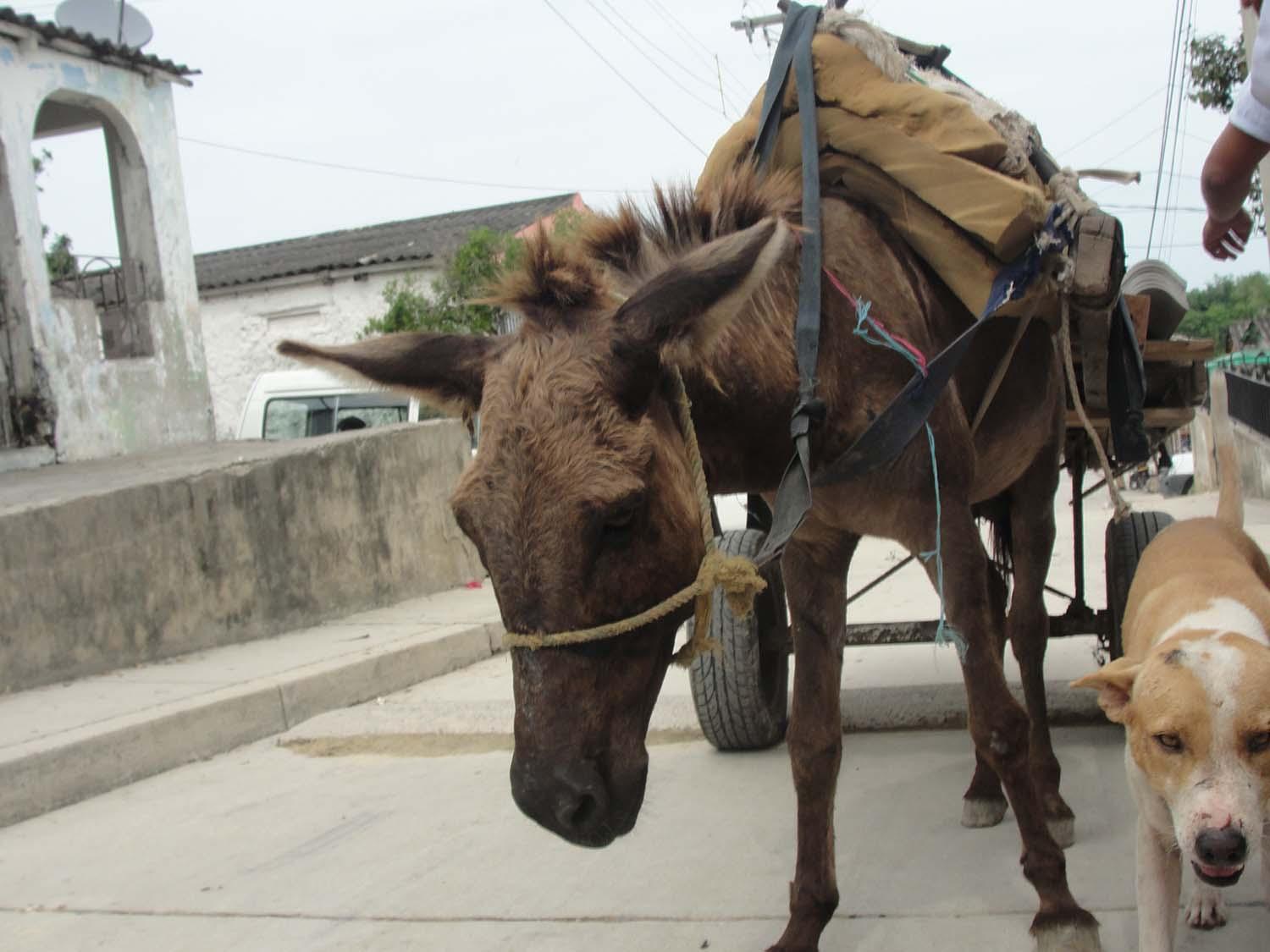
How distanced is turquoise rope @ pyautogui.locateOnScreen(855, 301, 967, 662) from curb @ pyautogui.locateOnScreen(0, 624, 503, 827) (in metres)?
3.45

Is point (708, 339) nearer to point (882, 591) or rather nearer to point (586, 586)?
point (586, 586)

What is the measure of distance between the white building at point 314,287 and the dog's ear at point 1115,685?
56.9 ft

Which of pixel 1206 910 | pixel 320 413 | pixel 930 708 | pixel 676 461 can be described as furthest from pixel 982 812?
pixel 320 413

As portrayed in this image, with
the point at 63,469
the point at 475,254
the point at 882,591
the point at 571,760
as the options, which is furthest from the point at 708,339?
the point at 475,254

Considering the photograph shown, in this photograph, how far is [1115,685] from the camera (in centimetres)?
264

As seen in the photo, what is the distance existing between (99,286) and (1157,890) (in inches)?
517

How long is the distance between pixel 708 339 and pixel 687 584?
513mm

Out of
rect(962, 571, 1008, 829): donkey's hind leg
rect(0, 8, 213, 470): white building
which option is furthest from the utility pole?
rect(0, 8, 213, 470): white building

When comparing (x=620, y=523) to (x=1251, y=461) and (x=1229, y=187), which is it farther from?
(x=1251, y=461)

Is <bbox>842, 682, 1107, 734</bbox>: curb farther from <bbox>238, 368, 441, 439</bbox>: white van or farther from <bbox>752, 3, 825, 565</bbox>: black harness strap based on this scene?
<bbox>238, 368, 441, 439</bbox>: white van

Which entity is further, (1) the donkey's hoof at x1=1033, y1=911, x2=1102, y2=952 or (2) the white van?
(2) the white van

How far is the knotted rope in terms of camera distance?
238cm

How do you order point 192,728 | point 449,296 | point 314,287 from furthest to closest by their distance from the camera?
point 314,287 → point 449,296 → point 192,728

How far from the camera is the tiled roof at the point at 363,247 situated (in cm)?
2189
